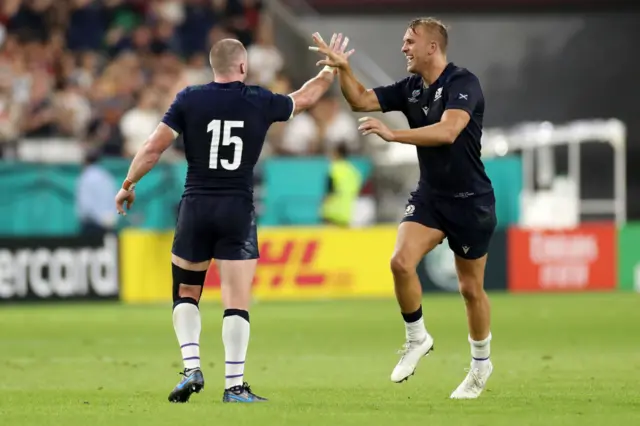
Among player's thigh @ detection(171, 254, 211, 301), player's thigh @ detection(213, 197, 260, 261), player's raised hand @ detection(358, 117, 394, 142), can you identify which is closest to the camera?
player's raised hand @ detection(358, 117, 394, 142)

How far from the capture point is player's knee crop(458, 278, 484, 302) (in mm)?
9836

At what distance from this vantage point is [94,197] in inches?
837

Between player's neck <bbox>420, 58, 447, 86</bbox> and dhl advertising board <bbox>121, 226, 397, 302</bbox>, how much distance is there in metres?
11.3

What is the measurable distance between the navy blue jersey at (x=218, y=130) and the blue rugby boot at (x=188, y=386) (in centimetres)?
114

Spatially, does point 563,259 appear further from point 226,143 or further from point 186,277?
point 226,143

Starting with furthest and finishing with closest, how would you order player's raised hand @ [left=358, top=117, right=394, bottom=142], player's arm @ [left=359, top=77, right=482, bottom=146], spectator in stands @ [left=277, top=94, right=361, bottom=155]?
spectator in stands @ [left=277, top=94, right=361, bottom=155]
player's arm @ [left=359, top=77, right=482, bottom=146]
player's raised hand @ [left=358, top=117, right=394, bottom=142]

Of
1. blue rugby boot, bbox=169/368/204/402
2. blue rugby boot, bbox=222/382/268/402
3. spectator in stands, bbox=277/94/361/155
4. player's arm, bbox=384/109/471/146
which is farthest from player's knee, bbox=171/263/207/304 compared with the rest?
spectator in stands, bbox=277/94/361/155

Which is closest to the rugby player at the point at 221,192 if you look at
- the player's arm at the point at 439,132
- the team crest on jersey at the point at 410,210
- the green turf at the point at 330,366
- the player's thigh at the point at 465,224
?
the green turf at the point at 330,366

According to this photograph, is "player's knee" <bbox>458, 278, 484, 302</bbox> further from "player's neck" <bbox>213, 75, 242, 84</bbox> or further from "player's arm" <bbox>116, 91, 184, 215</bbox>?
"player's arm" <bbox>116, 91, 184, 215</bbox>

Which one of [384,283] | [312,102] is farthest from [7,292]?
[312,102]

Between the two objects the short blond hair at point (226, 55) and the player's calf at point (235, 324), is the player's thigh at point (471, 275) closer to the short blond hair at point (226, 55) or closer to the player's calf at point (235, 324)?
the player's calf at point (235, 324)

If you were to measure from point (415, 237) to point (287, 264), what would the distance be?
11.9 metres

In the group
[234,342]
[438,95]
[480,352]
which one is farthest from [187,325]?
[438,95]

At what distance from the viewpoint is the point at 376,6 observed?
2867 cm
